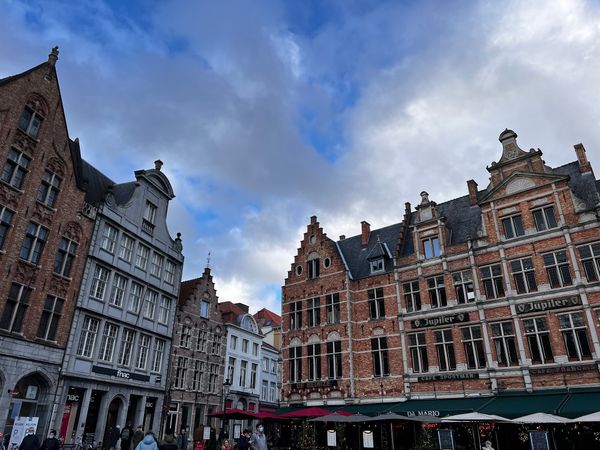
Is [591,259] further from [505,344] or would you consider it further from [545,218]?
[505,344]

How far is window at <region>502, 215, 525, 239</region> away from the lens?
22.3 meters

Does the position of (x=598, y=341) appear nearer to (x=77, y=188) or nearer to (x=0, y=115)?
(x=77, y=188)

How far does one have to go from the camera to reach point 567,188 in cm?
2117

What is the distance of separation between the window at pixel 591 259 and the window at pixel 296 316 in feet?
56.4

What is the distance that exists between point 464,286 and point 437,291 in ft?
5.07

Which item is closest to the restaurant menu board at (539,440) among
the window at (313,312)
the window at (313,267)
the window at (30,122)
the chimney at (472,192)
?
the chimney at (472,192)

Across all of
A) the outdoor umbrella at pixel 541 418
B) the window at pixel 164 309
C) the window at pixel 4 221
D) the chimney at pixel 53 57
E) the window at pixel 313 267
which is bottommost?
the outdoor umbrella at pixel 541 418

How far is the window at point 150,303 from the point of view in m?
28.1

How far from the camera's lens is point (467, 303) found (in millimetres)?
22688

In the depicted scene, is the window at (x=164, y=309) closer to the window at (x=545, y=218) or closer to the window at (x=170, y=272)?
the window at (x=170, y=272)

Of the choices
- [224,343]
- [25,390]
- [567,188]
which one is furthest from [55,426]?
[567,188]

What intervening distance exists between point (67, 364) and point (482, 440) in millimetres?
20402

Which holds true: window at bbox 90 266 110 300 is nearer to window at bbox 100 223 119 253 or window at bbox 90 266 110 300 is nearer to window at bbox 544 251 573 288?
window at bbox 100 223 119 253

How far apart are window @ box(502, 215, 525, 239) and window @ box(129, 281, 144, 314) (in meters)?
22.0
